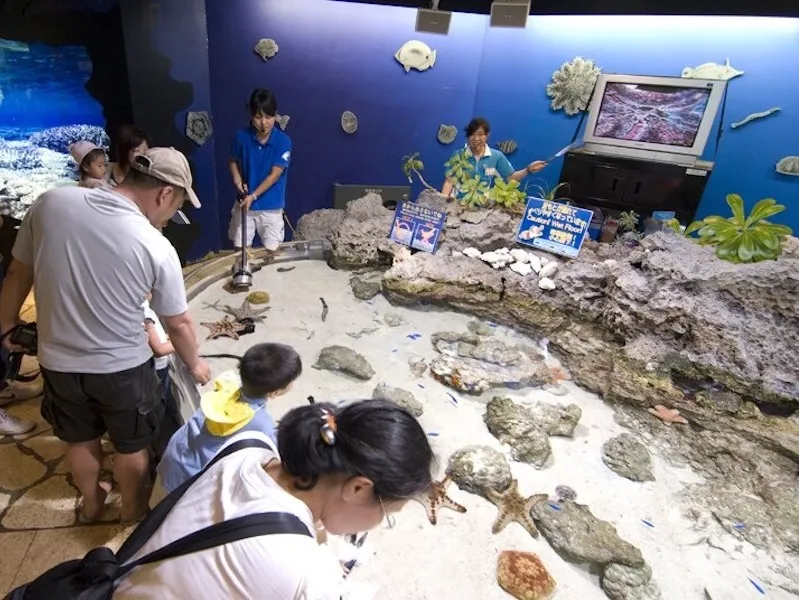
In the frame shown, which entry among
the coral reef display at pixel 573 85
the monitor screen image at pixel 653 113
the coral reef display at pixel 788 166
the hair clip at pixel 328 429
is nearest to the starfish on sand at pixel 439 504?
the hair clip at pixel 328 429

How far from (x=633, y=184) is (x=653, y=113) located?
75 cm

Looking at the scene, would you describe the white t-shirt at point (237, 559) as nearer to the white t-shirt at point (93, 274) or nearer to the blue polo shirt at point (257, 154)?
the white t-shirt at point (93, 274)

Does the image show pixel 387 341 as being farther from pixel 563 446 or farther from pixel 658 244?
pixel 658 244

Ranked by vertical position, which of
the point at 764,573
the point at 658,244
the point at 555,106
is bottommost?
the point at 764,573

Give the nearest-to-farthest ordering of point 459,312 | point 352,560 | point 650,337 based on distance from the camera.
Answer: point 352,560 → point 650,337 → point 459,312

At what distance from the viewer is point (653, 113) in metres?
4.49

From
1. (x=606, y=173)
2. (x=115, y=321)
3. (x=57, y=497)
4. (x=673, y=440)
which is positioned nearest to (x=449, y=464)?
(x=673, y=440)

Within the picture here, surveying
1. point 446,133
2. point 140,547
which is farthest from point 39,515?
point 446,133

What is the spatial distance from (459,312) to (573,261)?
1.06 metres

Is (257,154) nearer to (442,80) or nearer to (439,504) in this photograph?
(442,80)

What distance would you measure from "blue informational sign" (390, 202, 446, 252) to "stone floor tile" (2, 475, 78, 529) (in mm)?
3075

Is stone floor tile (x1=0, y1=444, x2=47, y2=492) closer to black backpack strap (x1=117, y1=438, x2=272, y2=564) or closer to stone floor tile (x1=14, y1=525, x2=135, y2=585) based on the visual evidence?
stone floor tile (x1=14, y1=525, x2=135, y2=585)

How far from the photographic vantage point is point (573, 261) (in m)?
3.72

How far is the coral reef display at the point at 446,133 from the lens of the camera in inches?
250
